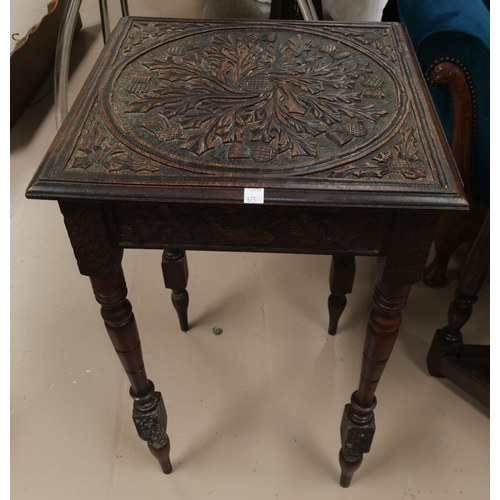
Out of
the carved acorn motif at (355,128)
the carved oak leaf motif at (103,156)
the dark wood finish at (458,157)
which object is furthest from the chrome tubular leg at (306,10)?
the carved oak leaf motif at (103,156)

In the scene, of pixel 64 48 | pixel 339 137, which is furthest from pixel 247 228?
pixel 64 48

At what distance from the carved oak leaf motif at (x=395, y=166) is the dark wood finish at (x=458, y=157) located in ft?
1.65

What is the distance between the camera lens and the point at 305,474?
111 centimetres

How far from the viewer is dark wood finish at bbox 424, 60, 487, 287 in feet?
3.70

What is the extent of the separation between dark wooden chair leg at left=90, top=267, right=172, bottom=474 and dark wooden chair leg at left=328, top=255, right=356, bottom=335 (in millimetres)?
500

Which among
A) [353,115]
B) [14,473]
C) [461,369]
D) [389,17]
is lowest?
[14,473]

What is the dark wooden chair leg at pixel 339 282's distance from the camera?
120 centimetres

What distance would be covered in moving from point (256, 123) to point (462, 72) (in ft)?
1.98

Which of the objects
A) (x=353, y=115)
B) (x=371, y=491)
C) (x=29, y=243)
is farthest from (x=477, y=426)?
(x=29, y=243)

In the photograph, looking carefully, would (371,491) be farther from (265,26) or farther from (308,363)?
(265,26)

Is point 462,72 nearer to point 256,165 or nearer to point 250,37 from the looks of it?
point 250,37

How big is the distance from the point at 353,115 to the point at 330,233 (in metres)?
0.20

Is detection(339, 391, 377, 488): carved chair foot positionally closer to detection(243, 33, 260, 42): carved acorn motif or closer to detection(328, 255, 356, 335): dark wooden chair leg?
detection(328, 255, 356, 335): dark wooden chair leg

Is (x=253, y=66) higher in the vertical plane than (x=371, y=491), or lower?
higher
